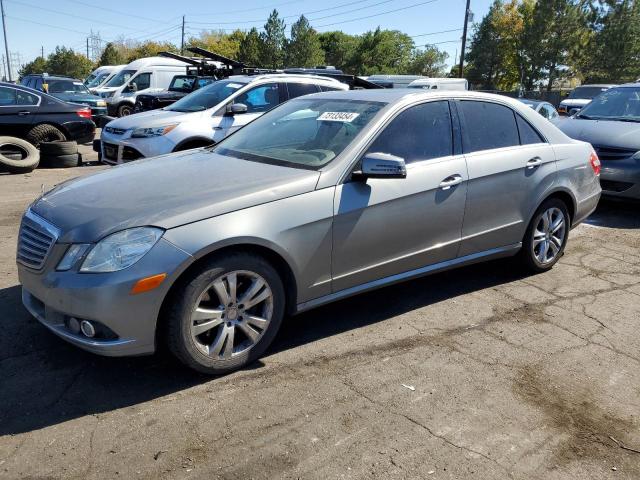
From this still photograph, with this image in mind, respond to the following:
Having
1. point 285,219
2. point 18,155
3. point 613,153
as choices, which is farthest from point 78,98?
point 285,219

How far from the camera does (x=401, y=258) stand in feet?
13.2

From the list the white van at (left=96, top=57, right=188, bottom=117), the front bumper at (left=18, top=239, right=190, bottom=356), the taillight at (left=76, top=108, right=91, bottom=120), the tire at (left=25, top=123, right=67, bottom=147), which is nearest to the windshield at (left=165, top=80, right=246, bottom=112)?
the taillight at (left=76, top=108, right=91, bottom=120)

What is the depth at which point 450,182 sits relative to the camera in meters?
4.21

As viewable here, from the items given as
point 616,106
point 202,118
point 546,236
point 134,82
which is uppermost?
point 134,82

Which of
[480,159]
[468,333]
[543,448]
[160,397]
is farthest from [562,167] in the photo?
[160,397]

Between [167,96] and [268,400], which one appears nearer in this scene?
[268,400]

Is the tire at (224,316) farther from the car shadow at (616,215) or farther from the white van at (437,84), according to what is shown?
the white van at (437,84)

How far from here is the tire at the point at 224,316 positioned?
308 centimetres

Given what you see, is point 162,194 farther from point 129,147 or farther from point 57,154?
point 57,154

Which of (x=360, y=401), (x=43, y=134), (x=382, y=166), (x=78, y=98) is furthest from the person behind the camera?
(x=78, y=98)

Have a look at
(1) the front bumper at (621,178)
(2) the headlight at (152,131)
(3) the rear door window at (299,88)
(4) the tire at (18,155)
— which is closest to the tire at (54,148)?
(4) the tire at (18,155)

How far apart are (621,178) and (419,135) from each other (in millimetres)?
4531

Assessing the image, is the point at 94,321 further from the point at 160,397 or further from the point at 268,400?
the point at 268,400

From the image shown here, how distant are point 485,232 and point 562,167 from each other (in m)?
1.14
